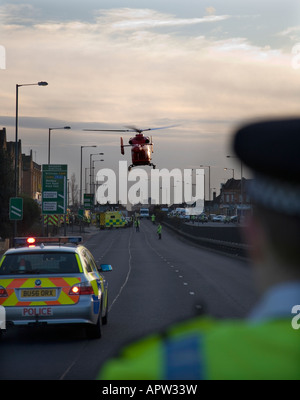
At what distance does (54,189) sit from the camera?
152 ft

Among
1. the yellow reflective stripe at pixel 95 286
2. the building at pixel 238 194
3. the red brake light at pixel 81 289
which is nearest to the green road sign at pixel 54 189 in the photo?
the building at pixel 238 194

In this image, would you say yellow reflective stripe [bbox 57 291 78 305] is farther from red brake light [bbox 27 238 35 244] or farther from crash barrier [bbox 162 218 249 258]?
crash barrier [bbox 162 218 249 258]

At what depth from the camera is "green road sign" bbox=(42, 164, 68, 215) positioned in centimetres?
4578

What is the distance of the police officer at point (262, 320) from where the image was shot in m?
1.55

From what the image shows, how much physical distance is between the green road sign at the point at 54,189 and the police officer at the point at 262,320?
4394 centimetres

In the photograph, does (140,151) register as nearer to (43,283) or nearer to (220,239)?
(220,239)

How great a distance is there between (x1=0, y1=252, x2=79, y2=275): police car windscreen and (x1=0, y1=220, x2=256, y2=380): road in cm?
93

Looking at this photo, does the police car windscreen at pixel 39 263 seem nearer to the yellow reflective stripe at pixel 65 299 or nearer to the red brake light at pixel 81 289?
the red brake light at pixel 81 289

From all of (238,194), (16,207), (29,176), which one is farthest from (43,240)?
(29,176)

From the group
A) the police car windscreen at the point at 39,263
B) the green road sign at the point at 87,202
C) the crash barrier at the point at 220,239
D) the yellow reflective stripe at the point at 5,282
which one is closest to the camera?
the yellow reflective stripe at the point at 5,282

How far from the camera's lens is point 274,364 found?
5.00ft

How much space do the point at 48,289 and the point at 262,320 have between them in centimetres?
1140

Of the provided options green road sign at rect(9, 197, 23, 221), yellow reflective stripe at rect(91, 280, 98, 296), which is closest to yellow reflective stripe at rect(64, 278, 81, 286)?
yellow reflective stripe at rect(91, 280, 98, 296)
